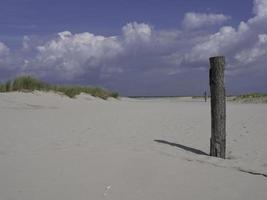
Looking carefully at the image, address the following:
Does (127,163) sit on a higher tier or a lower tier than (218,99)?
lower

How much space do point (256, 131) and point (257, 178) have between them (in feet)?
16.1

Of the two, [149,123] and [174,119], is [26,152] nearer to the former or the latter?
[149,123]

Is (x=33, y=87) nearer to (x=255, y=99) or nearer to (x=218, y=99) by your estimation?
(x=218, y=99)

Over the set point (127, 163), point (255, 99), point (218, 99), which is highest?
point (218, 99)

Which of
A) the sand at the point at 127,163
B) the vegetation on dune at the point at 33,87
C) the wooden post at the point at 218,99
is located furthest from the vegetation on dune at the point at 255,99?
the wooden post at the point at 218,99

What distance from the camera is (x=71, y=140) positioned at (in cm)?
941

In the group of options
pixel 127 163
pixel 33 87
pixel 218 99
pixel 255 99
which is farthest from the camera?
pixel 255 99

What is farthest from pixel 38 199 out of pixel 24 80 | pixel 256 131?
pixel 24 80

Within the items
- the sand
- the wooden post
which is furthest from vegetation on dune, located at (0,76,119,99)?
the wooden post

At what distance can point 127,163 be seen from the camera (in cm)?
668

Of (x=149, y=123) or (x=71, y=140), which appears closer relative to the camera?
(x=71, y=140)

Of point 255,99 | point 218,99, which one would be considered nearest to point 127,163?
point 218,99

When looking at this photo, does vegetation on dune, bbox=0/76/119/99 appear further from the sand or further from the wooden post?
the wooden post

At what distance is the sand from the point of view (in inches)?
216
